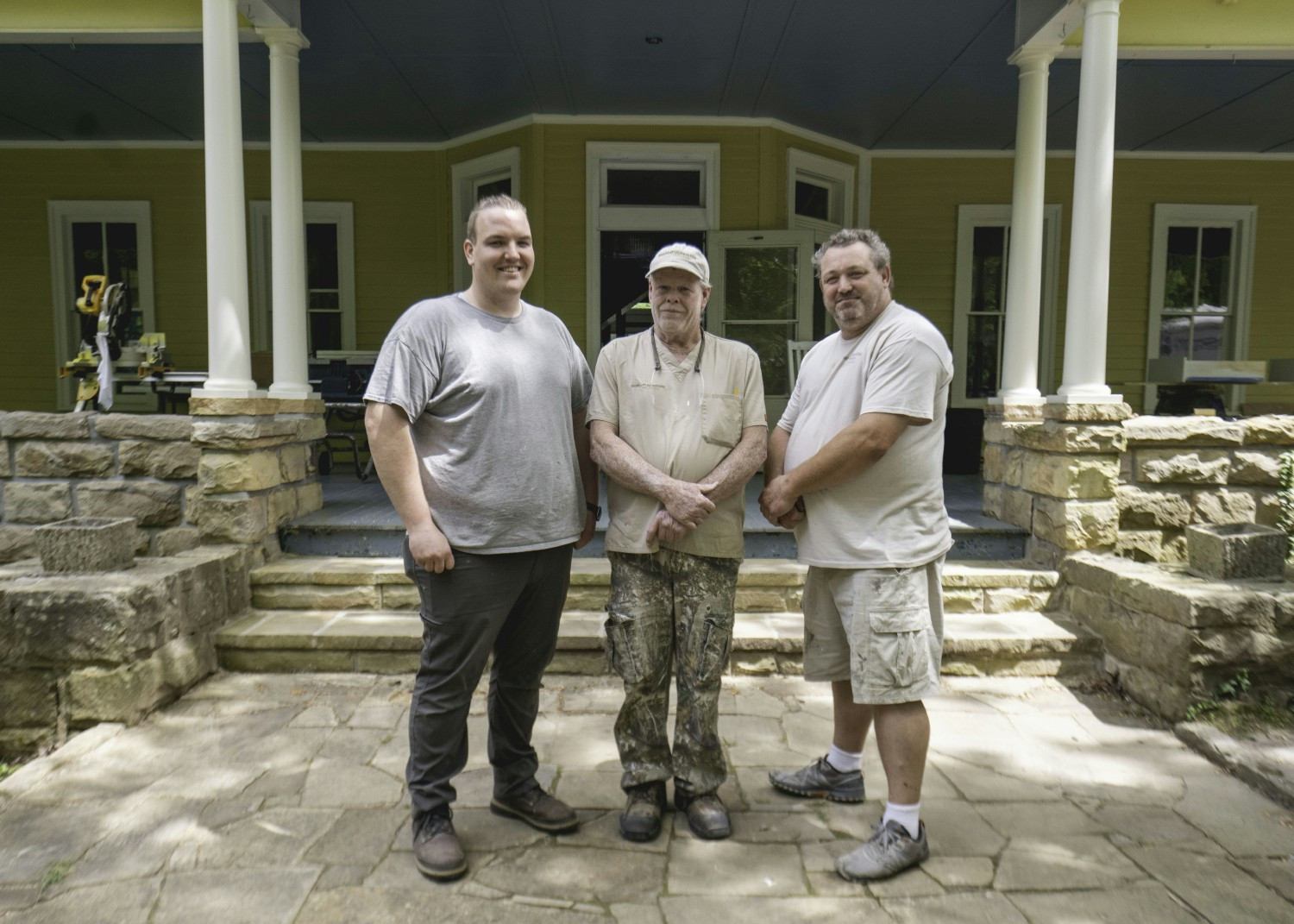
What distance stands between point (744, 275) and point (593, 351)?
130cm

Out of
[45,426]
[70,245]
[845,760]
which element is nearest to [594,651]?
[845,760]

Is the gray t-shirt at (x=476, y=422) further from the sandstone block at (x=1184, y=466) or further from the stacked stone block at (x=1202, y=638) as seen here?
the sandstone block at (x=1184, y=466)

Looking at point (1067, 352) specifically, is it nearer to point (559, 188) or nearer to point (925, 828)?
point (925, 828)

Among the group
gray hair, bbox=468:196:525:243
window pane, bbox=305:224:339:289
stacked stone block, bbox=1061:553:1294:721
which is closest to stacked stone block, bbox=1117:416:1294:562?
stacked stone block, bbox=1061:553:1294:721

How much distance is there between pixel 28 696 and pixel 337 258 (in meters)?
4.81

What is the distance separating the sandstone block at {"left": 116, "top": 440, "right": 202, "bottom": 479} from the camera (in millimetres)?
3969

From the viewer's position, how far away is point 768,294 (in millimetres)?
6504

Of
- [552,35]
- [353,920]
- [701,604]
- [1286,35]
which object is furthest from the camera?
[552,35]

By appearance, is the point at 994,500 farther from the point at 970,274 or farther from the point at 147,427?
the point at 147,427

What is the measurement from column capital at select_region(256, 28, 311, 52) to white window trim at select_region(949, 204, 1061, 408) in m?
5.23

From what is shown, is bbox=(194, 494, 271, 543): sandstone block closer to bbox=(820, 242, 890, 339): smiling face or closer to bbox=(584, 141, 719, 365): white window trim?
bbox=(820, 242, 890, 339): smiling face

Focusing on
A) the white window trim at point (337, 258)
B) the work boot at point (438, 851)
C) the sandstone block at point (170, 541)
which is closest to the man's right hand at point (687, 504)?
the work boot at point (438, 851)

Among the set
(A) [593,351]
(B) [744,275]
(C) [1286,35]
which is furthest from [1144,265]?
(A) [593,351]

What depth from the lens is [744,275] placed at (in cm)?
648
